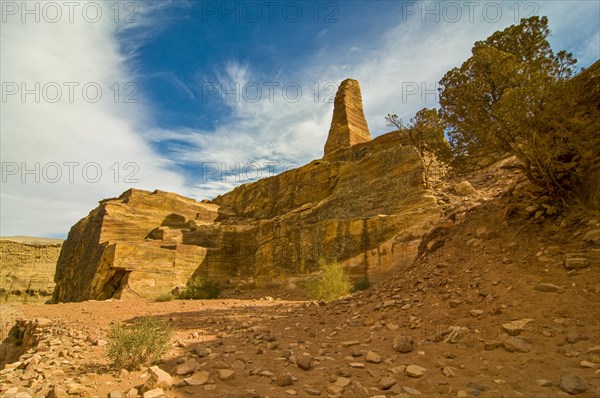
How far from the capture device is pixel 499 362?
12.0 feet

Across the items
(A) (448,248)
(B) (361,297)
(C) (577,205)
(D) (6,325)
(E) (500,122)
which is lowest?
(D) (6,325)

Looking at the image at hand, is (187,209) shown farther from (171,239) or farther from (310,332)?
(310,332)

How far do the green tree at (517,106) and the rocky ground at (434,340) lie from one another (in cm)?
102

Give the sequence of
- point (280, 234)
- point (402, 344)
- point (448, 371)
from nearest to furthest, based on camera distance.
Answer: point (448, 371) < point (402, 344) < point (280, 234)

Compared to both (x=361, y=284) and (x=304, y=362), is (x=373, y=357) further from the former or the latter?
(x=361, y=284)

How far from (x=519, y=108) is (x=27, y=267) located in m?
45.7

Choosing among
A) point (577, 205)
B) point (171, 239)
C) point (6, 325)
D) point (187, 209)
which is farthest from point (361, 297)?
point (187, 209)

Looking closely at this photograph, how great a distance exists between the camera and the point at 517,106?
5.91m

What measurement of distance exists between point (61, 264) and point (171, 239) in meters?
11.8

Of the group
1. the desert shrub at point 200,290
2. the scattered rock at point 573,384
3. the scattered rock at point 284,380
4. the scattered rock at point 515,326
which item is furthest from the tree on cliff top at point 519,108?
the desert shrub at point 200,290

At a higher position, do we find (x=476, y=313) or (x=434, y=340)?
(x=476, y=313)

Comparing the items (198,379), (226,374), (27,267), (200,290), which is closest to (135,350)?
(198,379)

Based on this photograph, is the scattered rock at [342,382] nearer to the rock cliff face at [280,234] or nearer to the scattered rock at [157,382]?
the scattered rock at [157,382]

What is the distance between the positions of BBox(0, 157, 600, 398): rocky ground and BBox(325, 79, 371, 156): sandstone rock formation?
25929mm
